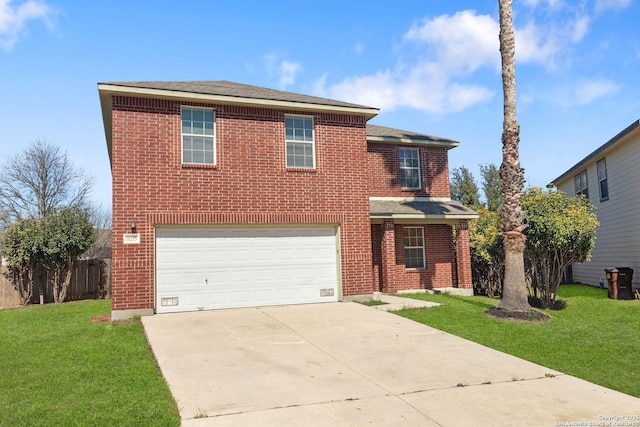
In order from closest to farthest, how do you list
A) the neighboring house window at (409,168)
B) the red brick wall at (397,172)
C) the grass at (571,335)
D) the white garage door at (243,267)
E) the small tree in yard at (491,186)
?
the grass at (571,335)
the white garage door at (243,267)
the red brick wall at (397,172)
the neighboring house window at (409,168)
the small tree in yard at (491,186)

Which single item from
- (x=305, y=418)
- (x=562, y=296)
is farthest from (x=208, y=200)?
(x=562, y=296)

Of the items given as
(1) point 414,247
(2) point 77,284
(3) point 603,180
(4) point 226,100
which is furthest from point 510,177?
(2) point 77,284

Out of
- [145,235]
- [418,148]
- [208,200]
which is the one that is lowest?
[145,235]

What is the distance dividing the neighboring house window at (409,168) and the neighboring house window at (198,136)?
7738 millimetres

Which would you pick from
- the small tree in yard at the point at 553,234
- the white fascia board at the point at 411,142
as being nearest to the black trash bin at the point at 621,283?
the small tree in yard at the point at 553,234

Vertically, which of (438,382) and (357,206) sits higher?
(357,206)

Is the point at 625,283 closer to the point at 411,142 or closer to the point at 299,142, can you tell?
the point at 411,142

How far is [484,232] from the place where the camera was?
1827 cm

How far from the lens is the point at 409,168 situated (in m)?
17.8

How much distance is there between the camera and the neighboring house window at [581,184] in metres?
21.8

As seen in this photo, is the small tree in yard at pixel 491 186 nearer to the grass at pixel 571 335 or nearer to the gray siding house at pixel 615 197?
the gray siding house at pixel 615 197

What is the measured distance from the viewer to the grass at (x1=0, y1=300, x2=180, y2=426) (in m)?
5.13

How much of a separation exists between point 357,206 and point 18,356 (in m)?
8.72

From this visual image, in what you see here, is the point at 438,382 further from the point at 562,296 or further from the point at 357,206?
the point at 562,296
